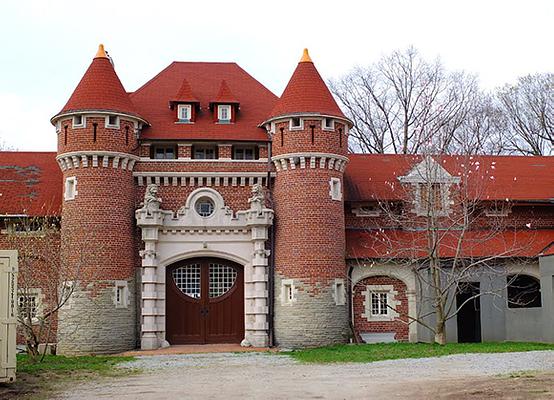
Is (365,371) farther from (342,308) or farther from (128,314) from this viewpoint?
(128,314)

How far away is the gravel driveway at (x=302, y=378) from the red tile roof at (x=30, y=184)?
817 centimetres

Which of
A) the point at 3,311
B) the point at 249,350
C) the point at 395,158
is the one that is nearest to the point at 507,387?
the point at 3,311

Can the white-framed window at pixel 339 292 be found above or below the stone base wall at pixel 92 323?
above

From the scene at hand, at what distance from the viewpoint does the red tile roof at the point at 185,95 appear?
91.4 feet

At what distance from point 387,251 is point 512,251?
4.25 metres

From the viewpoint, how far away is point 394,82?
46.4 m

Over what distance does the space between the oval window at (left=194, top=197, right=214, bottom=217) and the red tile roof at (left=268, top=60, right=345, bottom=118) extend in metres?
3.51

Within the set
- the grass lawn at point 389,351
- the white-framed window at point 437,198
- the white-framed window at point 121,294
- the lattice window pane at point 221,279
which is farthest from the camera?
the white-framed window at point 437,198

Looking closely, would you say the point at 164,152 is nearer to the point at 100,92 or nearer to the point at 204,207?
the point at 204,207

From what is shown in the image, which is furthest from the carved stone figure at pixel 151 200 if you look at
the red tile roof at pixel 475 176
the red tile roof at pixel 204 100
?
the red tile roof at pixel 475 176

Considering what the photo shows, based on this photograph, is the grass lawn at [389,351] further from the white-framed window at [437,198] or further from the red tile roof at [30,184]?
the red tile roof at [30,184]

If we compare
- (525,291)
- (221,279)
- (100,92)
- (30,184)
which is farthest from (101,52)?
(525,291)

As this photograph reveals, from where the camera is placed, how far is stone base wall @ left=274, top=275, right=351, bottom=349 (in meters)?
25.6

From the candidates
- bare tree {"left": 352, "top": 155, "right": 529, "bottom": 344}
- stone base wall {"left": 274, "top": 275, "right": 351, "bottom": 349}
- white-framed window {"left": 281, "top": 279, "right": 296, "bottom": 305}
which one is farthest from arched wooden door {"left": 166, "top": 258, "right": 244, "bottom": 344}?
bare tree {"left": 352, "top": 155, "right": 529, "bottom": 344}
